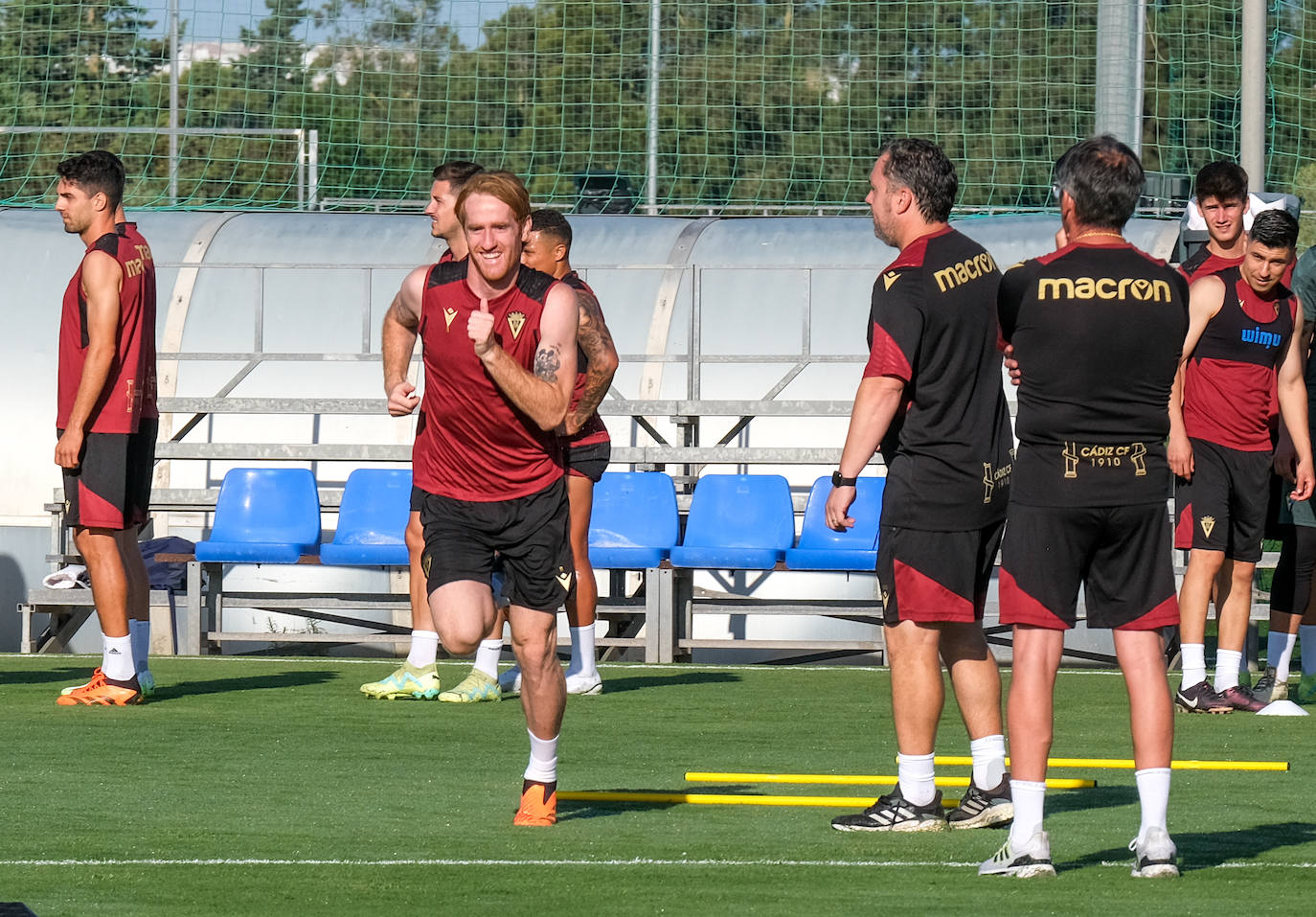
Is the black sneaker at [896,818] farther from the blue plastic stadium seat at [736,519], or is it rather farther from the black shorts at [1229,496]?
the blue plastic stadium seat at [736,519]

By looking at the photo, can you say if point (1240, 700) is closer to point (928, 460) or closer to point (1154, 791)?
point (928, 460)

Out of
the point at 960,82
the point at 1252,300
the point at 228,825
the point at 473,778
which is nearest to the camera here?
the point at 228,825

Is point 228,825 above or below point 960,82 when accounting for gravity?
below

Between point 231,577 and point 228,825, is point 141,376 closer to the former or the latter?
point 228,825

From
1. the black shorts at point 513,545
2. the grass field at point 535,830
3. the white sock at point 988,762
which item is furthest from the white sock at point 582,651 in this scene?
the white sock at point 988,762

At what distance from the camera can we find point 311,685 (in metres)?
9.91

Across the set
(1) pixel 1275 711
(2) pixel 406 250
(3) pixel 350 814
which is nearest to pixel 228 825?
(3) pixel 350 814

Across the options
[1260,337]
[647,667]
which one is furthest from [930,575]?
[647,667]

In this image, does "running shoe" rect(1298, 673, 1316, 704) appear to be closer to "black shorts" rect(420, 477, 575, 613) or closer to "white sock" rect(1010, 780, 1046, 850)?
"black shorts" rect(420, 477, 575, 613)

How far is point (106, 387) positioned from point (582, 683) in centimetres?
256

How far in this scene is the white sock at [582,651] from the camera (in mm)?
9219

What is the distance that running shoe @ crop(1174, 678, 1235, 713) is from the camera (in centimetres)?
870

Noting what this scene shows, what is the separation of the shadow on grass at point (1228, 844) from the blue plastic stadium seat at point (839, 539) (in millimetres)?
5732

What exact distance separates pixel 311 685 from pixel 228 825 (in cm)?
428
